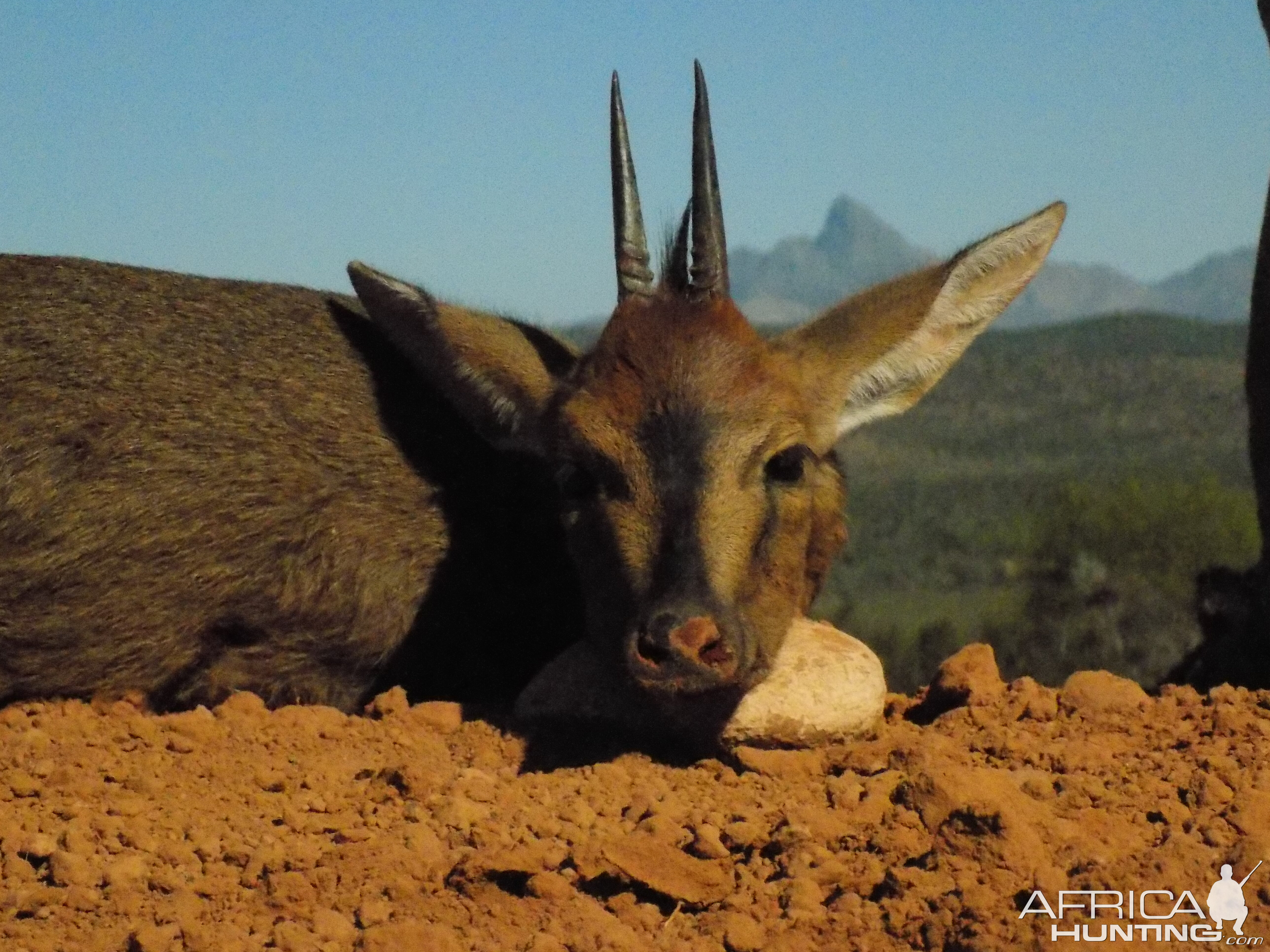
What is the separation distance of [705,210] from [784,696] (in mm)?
2074

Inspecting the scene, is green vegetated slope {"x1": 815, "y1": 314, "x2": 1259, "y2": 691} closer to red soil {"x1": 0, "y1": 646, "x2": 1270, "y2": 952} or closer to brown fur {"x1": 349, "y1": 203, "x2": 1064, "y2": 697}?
brown fur {"x1": 349, "y1": 203, "x2": 1064, "y2": 697}

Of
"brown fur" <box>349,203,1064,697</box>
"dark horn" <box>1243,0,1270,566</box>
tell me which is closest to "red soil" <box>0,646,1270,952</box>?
"brown fur" <box>349,203,1064,697</box>

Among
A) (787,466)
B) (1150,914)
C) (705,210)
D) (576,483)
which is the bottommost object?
(1150,914)

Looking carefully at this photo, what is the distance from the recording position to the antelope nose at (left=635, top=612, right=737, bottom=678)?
5262 millimetres

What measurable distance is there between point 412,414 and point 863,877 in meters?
3.45

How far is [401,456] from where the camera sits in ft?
23.0

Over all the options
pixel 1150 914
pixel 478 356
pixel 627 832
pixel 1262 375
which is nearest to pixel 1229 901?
pixel 1150 914

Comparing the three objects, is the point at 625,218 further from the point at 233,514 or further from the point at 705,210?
the point at 233,514

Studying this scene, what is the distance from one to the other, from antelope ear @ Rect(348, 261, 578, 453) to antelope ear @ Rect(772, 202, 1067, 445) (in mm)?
1037

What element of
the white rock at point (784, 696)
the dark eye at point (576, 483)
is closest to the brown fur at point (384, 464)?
the dark eye at point (576, 483)

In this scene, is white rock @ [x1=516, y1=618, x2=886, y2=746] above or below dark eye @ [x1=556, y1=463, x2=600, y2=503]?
below

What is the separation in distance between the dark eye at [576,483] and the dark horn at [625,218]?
896 mm

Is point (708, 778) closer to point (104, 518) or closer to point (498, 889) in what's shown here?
point (498, 889)

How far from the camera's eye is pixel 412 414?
7.17 meters
